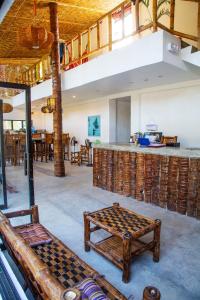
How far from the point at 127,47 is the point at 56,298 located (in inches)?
176

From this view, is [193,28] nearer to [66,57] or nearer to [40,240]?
[66,57]

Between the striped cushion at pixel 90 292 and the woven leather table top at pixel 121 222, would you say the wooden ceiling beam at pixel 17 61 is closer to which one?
the woven leather table top at pixel 121 222

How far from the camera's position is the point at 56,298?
866 millimetres

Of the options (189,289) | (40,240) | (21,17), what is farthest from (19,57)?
(189,289)

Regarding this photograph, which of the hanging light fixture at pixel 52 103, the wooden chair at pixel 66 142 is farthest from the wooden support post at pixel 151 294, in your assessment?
the wooden chair at pixel 66 142

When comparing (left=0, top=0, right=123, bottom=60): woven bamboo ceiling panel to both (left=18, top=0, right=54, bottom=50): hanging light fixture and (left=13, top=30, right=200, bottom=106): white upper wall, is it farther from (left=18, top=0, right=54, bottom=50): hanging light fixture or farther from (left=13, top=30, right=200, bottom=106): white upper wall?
(left=18, top=0, right=54, bottom=50): hanging light fixture

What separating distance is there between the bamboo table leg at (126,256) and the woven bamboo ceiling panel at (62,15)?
218 inches

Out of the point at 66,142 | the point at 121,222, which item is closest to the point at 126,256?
the point at 121,222

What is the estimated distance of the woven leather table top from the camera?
2.15m

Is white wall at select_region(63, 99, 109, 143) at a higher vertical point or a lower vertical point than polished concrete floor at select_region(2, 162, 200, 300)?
higher

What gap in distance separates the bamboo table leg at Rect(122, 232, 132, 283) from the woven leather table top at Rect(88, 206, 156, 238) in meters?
0.08

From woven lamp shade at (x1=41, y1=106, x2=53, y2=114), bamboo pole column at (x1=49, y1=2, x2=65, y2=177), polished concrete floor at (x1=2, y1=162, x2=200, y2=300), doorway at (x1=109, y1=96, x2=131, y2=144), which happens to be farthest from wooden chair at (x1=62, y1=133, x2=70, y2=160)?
polished concrete floor at (x1=2, y1=162, x2=200, y2=300)

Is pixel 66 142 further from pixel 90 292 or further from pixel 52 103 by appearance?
pixel 90 292

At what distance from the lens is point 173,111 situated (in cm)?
616
